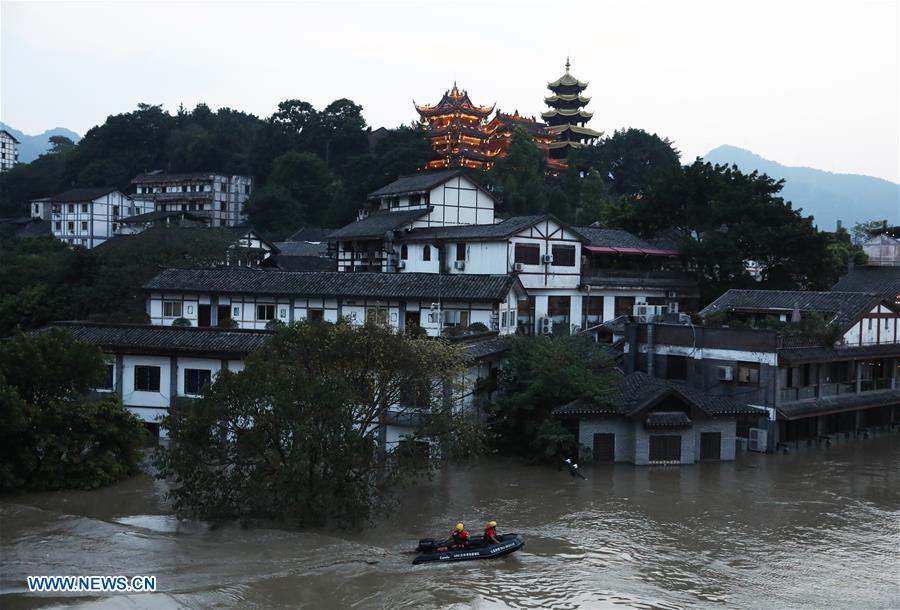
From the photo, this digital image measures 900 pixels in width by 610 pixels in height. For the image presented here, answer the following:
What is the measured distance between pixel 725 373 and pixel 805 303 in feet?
21.5

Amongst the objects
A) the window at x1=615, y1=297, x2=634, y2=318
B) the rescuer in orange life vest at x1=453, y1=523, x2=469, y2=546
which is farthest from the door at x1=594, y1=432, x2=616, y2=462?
the window at x1=615, y1=297, x2=634, y2=318

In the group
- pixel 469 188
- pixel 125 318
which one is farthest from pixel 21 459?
pixel 469 188

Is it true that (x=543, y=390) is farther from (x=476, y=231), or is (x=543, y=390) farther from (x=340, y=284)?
(x=476, y=231)

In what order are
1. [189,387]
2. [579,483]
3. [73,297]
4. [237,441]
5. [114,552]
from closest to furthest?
[114,552] → [237,441] → [579,483] → [189,387] → [73,297]

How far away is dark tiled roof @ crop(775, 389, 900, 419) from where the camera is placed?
1230 inches

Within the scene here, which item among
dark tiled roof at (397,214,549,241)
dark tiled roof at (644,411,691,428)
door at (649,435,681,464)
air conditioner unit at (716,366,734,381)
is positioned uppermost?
dark tiled roof at (397,214,549,241)

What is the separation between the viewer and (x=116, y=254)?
142ft

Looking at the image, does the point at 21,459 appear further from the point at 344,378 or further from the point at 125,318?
the point at 125,318

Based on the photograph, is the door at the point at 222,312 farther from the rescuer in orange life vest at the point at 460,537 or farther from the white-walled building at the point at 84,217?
the white-walled building at the point at 84,217

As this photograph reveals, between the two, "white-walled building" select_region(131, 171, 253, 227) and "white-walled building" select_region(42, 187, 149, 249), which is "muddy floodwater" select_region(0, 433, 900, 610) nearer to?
"white-walled building" select_region(42, 187, 149, 249)

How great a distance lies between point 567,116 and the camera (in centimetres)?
8969

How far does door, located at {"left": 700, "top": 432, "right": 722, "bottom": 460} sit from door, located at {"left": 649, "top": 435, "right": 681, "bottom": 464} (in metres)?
1.26

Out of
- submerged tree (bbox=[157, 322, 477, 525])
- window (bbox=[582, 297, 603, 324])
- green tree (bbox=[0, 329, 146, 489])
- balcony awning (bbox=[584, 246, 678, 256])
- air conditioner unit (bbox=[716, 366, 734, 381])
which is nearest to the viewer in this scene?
submerged tree (bbox=[157, 322, 477, 525])

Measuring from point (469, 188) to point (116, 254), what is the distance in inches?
757
